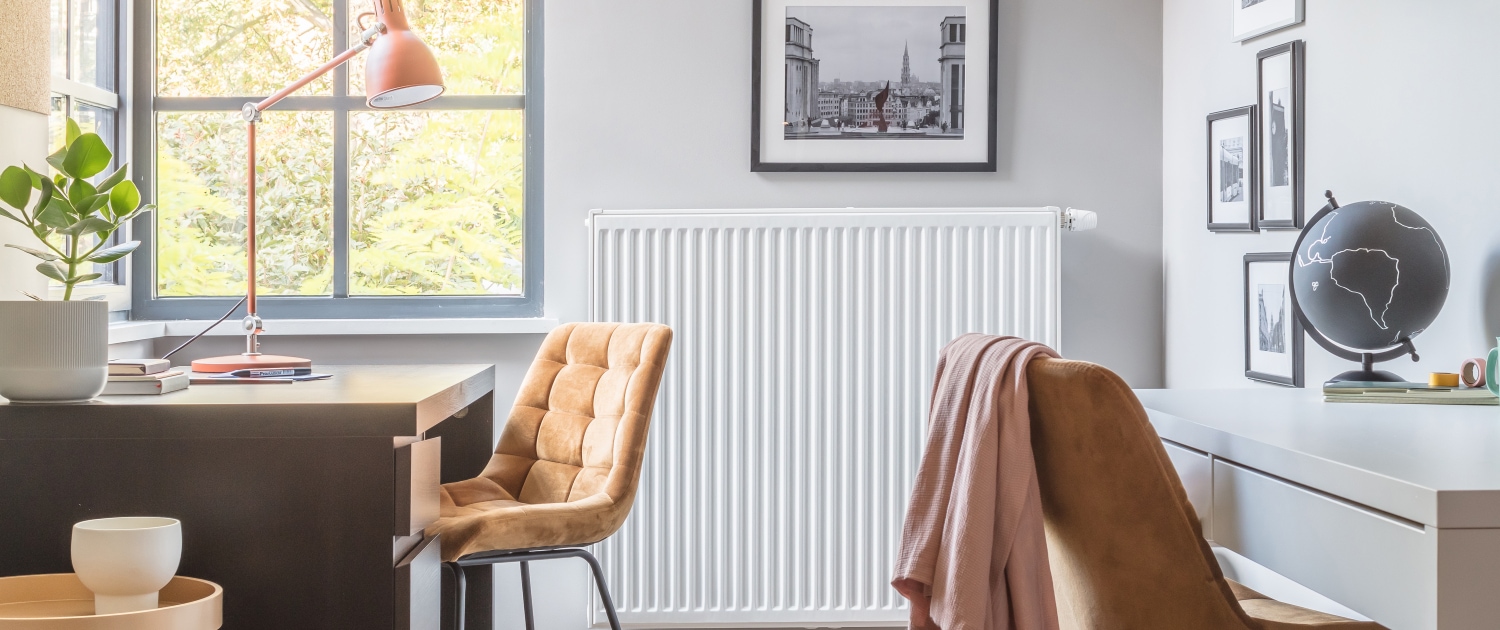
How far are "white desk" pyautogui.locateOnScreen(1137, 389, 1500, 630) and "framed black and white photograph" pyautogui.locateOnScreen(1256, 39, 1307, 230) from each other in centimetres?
69

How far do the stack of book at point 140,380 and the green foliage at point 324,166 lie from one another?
46.1 inches

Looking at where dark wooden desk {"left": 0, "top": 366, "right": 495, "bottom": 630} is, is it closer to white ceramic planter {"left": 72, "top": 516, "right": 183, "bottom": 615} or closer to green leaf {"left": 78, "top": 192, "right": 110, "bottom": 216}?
white ceramic planter {"left": 72, "top": 516, "right": 183, "bottom": 615}

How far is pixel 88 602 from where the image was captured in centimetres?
120

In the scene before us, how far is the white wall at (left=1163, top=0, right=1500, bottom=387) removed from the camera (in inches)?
61.4

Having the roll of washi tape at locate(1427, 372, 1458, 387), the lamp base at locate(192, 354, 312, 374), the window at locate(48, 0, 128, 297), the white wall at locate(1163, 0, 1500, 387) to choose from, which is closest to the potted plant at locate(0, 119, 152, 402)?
the lamp base at locate(192, 354, 312, 374)

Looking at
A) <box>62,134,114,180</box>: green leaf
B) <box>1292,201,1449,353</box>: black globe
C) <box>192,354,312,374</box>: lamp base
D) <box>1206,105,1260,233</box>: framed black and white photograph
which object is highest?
<box>1206,105,1260,233</box>: framed black and white photograph

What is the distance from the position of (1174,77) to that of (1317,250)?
1.14 metres

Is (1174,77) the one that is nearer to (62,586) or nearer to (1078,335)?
(1078,335)

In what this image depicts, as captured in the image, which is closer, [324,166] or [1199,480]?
[1199,480]

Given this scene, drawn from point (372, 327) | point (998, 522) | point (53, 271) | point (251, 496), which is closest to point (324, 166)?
point (372, 327)

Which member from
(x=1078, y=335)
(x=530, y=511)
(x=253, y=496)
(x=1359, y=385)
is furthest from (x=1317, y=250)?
(x=253, y=496)

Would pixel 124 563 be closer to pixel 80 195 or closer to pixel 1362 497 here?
pixel 80 195

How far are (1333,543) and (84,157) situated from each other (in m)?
1.54

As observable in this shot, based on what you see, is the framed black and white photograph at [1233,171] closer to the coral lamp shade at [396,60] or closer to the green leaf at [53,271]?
the coral lamp shade at [396,60]
